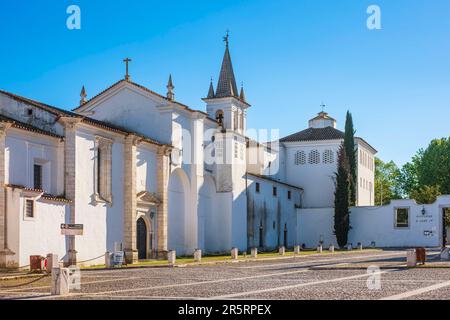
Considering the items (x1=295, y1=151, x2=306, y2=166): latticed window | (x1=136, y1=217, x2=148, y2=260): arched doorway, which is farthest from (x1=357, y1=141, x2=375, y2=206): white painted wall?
(x1=136, y1=217, x2=148, y2=260): arched doorway

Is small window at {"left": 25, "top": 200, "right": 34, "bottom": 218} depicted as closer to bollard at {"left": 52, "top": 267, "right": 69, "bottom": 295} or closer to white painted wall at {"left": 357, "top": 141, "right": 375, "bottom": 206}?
bollard at {"left": 52, "top": 267, "right": 69, "bottom": 295}

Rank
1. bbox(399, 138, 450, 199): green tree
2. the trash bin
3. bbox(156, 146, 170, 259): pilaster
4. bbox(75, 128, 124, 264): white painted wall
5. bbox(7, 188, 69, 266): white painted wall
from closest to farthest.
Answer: the trash bin < bbox(7, 188, 69, 266): white painted wall < bbox(75, 128, 124, 264): white painted wall < bbox(156, 146, 170, 259): pilaster < bbox(399, 138, 450, 199): green tree

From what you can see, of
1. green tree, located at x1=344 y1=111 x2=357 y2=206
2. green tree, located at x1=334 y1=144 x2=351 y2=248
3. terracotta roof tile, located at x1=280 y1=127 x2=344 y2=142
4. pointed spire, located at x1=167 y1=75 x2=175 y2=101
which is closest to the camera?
pointed spire, located at x1=167 y1=75 x2=175 y2=101

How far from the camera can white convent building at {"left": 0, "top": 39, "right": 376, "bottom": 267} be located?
30.8m

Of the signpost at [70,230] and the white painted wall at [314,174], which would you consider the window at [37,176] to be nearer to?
the signpost at [70,230]

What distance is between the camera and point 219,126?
51531 millimetres

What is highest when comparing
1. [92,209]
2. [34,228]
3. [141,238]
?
[92,209]

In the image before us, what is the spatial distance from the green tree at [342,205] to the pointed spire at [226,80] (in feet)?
42.8

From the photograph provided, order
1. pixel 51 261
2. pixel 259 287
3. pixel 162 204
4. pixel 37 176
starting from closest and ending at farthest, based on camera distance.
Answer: pixel 259 287 < pixel 51 261 < pixel 37 176 < pixel 162 204

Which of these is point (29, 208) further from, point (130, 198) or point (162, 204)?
point (162, 204)

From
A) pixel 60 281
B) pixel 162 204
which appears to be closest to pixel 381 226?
pixel 162 204

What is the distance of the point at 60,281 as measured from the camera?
656 inches

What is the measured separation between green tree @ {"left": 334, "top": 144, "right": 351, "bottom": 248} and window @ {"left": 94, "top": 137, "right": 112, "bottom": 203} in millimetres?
30519

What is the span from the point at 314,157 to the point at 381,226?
10.4 m
